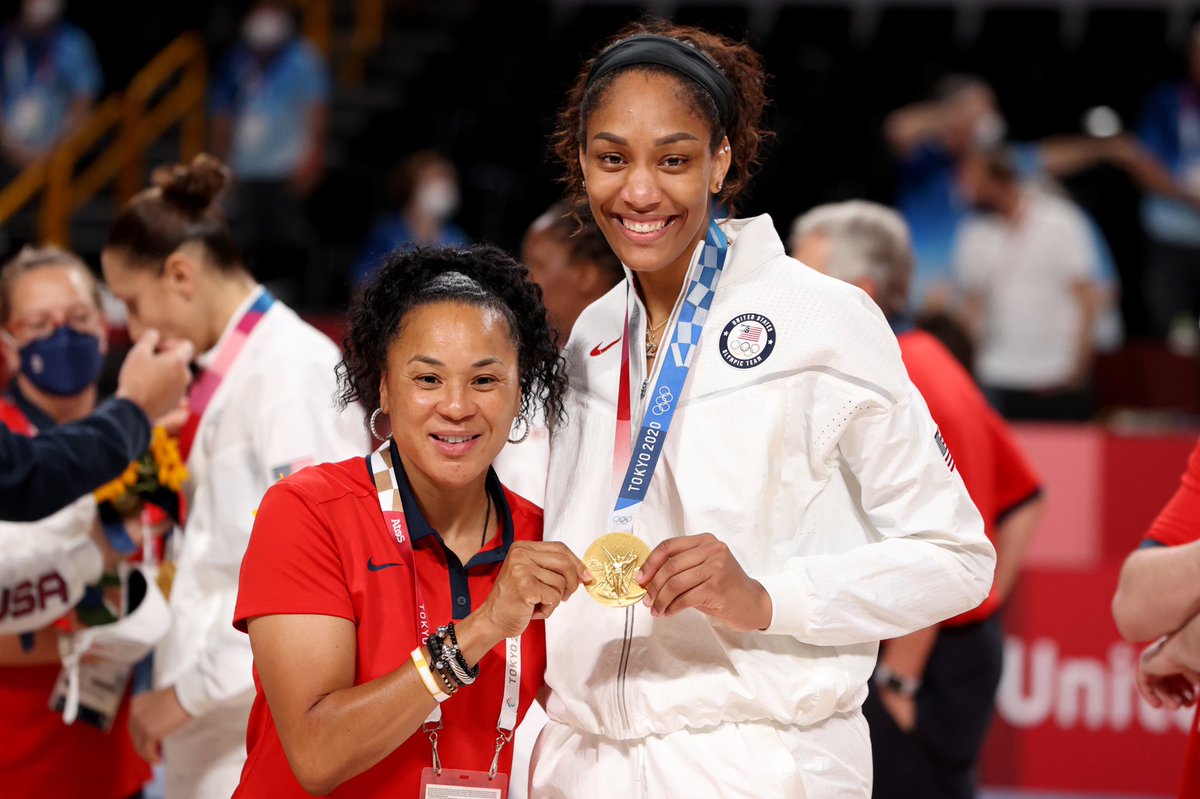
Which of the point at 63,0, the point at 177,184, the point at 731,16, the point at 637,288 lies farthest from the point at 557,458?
the point at 63,0

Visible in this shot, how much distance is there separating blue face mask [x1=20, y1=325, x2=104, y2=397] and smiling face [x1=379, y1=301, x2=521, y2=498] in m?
1.58

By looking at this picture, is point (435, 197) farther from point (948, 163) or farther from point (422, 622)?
point (422, 622)

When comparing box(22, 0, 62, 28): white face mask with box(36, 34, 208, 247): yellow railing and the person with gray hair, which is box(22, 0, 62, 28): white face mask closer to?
box(36, 34, 208, 247): yellow railing

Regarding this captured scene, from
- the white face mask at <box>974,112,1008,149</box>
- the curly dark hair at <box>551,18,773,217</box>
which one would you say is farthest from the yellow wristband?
the white face mask at <box>974,112,1008,149</box>

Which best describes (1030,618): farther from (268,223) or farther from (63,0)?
(63,0)

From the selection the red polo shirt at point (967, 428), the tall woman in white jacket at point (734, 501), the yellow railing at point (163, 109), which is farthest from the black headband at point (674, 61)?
the yellow railing at point (163, 109)

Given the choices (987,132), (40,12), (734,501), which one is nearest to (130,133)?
(40,12)

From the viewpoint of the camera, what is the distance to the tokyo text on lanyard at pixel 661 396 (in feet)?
7.82

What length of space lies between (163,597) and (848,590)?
2.07 m

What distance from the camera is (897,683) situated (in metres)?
4.38

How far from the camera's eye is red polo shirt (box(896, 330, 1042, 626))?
163 inches

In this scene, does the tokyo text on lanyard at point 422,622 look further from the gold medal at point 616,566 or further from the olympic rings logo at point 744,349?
the olympic rings logo at point 744,349

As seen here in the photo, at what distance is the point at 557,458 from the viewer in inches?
104

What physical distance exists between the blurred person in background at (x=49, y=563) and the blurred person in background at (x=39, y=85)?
744cm
